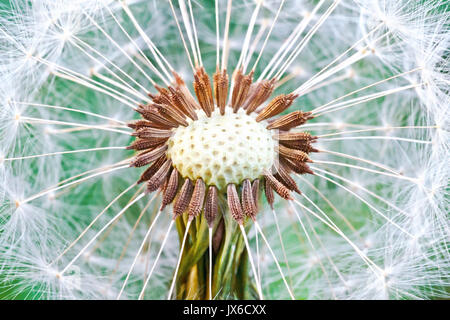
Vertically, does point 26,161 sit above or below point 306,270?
above

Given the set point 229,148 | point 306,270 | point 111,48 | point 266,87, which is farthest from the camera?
point 306,270

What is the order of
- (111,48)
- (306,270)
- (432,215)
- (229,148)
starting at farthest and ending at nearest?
(306,270)
(111,48)
(432,215)
(229,148)

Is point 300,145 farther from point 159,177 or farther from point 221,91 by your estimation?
point 159,177

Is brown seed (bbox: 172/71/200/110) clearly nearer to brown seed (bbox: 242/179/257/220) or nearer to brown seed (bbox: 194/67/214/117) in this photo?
brown seed (bbox: 194/67/214/117)

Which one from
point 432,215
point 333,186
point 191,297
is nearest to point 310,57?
point 333,186

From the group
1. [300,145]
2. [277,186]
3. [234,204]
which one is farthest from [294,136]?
[234,204]

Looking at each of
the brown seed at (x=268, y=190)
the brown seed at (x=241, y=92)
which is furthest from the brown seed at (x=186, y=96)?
the brown seed at (x=268, y=190)

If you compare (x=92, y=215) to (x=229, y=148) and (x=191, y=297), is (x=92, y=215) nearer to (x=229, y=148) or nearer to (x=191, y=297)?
(x=191, y=297)
